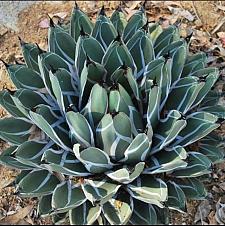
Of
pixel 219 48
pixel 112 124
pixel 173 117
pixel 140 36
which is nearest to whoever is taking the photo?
pixel 112 124

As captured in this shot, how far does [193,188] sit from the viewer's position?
2.45m

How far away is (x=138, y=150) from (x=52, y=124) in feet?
1.41

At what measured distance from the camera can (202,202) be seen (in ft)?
8.57

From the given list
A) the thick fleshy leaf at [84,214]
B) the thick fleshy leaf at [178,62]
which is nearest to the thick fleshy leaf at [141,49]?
the thick fleshy leaf at [178,62]

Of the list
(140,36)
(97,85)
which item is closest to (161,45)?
(140,36)

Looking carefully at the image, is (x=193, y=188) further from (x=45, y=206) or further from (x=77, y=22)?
(x=77, y=22)

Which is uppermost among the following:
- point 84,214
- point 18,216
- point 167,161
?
point 167,161

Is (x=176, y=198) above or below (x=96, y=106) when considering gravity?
below

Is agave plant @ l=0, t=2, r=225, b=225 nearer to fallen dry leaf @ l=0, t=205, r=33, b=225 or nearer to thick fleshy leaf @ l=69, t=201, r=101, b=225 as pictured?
thick fleshy leaf @ l=69, t=201, r=101, b=225

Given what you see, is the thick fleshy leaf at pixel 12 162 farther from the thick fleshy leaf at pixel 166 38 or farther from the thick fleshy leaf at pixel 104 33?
the thick fleshy leaf at pixel 166 38

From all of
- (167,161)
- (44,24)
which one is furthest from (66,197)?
(44,24)

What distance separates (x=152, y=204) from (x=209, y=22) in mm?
1469

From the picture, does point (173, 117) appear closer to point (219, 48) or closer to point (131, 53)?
point (131, 53)

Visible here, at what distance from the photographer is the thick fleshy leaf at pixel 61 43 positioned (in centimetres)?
257
